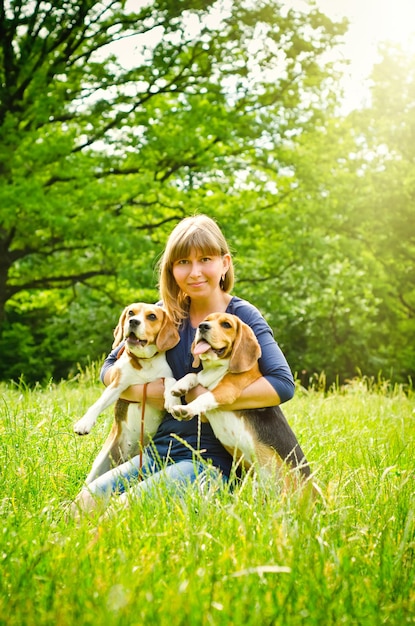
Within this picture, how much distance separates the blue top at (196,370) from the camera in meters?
3.58

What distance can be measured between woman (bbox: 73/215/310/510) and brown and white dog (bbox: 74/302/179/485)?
0.20 ft

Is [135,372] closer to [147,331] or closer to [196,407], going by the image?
[147,331]

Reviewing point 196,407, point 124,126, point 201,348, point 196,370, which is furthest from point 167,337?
point 124,126

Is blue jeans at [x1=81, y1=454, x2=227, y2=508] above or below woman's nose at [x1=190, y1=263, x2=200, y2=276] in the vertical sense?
below

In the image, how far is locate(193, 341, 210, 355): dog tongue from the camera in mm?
3451

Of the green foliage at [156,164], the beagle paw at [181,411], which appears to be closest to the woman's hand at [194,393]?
the beagle paw at [181,411]

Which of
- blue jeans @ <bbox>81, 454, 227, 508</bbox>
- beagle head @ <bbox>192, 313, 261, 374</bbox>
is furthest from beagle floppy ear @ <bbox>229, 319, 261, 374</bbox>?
blue jeans @ <bbox>81, 454, 227, 508</bbox>

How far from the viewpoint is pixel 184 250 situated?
152 inches

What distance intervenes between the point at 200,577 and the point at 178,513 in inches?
24.5

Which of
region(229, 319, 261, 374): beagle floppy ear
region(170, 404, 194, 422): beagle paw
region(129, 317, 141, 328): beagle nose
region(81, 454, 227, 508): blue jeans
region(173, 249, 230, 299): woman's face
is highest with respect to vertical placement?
region(173, 249, 230, 299): woman's face

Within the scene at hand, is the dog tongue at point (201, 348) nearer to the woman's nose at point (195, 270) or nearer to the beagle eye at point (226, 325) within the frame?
the beagle eye at point (226, 325)

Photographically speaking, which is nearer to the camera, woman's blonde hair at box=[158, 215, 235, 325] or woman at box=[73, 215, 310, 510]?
woman at box=[73, 215, 310, 510]

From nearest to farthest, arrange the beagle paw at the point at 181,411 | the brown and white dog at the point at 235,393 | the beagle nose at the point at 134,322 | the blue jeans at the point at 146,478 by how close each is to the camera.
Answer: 1. the blue jeans at the point at 146,478
2. the beagle paw at the point at 181,411
3. the brown and white dog at the point at 235,393
4. the beagle nose at the point at 134,322

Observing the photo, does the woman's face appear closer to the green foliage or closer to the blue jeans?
the blue jeans
